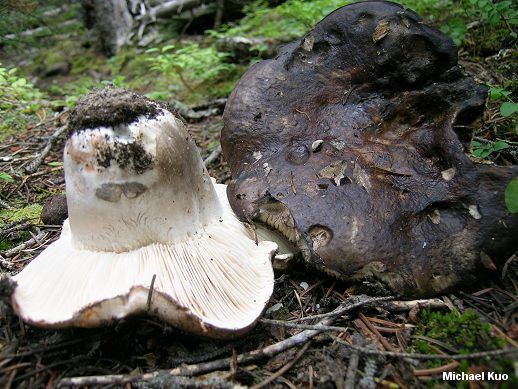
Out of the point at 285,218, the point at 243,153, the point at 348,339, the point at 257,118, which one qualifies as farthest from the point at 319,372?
the point at 257,118

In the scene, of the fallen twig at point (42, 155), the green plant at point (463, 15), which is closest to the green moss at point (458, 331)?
the green plant at point (463, 15)

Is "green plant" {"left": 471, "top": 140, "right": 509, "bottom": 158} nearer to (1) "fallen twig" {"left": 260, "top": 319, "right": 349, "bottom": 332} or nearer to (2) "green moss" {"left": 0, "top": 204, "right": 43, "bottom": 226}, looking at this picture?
(1) "fallen twig" {"left": 260, "top": 319, "right": 349, "bottom": 332}

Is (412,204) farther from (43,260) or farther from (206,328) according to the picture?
(43,260)

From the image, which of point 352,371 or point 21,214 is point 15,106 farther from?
point 352,371

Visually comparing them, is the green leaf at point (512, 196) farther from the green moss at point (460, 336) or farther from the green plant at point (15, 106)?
the green plant at point (15, 106)

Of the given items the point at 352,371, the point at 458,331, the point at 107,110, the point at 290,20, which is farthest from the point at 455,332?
the point at 290,20
